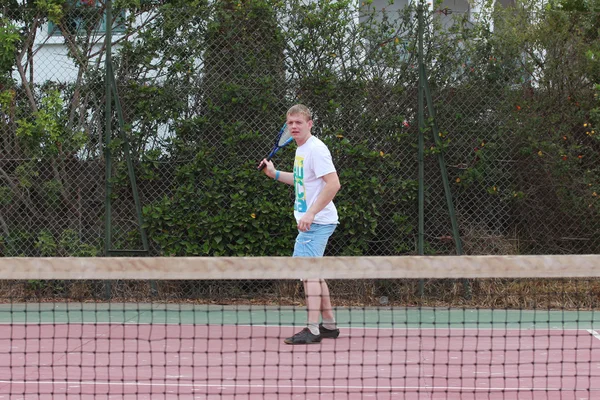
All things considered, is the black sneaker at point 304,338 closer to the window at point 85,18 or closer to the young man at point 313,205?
the young man at point 313,205

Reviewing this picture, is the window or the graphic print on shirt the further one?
the window

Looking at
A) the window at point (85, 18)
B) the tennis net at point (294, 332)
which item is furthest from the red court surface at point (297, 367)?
the window at point (85, 18)

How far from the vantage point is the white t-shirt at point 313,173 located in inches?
262

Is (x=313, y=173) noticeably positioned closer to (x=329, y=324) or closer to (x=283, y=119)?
(x=329, y=324)

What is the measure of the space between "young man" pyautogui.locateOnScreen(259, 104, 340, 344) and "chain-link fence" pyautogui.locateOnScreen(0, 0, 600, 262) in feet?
7.37

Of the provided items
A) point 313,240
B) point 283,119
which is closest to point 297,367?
point 313,240

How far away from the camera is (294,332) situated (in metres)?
7.28

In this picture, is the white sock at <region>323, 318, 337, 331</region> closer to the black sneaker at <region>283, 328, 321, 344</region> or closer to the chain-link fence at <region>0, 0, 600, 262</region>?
the black sneaker at <region>283, 328, 321, 344</region>

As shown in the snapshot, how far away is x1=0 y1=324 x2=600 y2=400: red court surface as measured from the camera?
5246mm

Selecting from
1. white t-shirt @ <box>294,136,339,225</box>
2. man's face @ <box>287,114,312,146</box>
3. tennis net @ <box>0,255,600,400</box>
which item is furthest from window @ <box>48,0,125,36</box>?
white t-shirt @ <box>294,136,339,225</box>

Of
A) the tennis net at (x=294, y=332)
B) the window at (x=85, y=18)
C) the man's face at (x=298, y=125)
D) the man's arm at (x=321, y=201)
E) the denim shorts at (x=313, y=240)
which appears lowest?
the tennis net at (x=294, y=332)

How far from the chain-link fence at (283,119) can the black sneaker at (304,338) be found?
2.50 metres

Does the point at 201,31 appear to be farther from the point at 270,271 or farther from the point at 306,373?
the point at 270,271

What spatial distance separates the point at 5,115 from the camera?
9.25 metres
